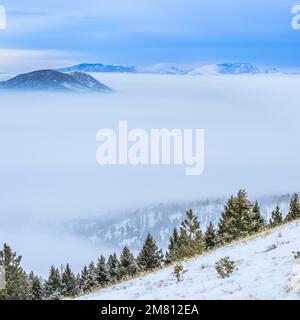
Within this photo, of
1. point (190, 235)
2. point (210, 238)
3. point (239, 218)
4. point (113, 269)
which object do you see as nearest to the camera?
point (239, 218)

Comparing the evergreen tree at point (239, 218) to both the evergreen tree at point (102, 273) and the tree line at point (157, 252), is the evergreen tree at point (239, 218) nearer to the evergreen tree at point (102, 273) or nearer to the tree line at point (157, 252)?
the tree line at point (157, 252)

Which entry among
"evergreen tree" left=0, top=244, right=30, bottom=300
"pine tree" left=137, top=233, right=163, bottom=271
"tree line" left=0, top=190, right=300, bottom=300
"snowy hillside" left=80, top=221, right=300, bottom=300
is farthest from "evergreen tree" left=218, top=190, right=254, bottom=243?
"snowy hillside" left=80, top=221, right=300, bottom=300

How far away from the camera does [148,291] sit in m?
16.4

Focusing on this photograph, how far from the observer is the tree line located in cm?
5684

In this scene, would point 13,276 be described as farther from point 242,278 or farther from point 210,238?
point 242,278

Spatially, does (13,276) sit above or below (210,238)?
below

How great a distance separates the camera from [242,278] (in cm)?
1510

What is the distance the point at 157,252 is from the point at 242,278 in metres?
68.9

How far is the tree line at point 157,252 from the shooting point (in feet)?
186

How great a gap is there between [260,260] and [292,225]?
16.3 ft

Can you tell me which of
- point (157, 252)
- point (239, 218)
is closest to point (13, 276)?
point (157, 252)

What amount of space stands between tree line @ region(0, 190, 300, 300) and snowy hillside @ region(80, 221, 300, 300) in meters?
32.7
